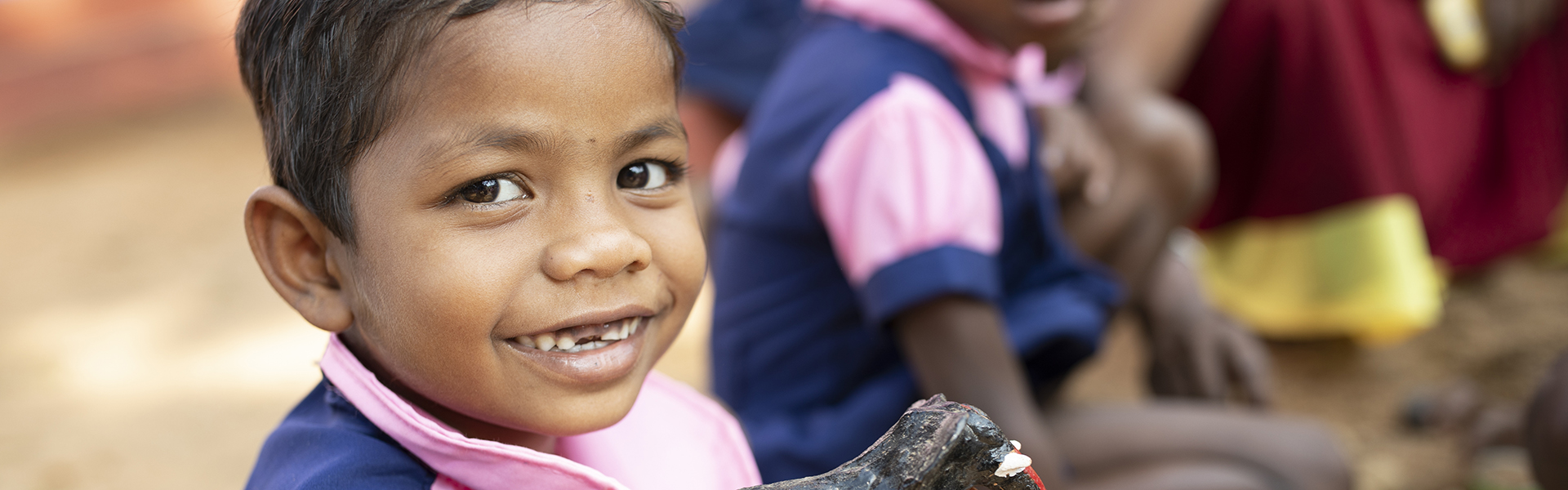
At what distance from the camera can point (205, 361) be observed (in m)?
Answer: 3.36

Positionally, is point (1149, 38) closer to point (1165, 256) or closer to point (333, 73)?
point (1165, 256)

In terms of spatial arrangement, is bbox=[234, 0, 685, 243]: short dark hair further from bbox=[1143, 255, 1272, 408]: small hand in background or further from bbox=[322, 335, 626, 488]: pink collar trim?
bbox=[1143, 255, 1272, 408]: small hand in background

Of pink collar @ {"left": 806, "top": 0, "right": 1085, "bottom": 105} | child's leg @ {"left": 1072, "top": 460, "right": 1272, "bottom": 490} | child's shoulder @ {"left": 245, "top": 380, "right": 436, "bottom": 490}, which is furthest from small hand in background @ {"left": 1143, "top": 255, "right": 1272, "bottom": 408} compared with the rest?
child's shoulder @ {"left": 245, "top": 380, "right": 436, "bottom": 490}

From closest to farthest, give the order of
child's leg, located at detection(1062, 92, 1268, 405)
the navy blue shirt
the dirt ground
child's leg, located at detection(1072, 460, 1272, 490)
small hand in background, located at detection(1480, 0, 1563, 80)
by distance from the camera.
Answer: the navy blue shirt, child's leg, located at detection(1072, 460, 1272, 490), child's leg, located at detection(1062, 92, 1268, 405), the dirt ground, small hand in background, located at detection(1480, 0, 1563, 80)

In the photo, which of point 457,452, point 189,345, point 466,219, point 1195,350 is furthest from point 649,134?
point 189,345

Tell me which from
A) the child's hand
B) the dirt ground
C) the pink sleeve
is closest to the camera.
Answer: the pink sleeve

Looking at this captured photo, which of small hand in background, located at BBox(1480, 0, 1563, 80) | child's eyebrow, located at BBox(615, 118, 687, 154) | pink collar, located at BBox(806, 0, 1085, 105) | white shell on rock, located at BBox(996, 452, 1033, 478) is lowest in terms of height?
white shell on rock, located at BBox(996, 452, 1033, 478)

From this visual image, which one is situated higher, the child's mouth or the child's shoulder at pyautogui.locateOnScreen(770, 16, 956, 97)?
the child's shoulder at pyautogui.locateOnScreen(770, 16, 956, 97)

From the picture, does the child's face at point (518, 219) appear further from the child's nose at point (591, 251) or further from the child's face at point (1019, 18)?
the child's face at point (1019, 18)

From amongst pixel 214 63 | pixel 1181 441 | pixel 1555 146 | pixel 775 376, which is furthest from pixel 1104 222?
pixel 214 63

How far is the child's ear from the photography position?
91 cm

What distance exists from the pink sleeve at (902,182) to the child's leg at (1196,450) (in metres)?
0.42

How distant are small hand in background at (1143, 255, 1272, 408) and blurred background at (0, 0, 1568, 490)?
374mm

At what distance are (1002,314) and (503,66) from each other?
1110 mm
